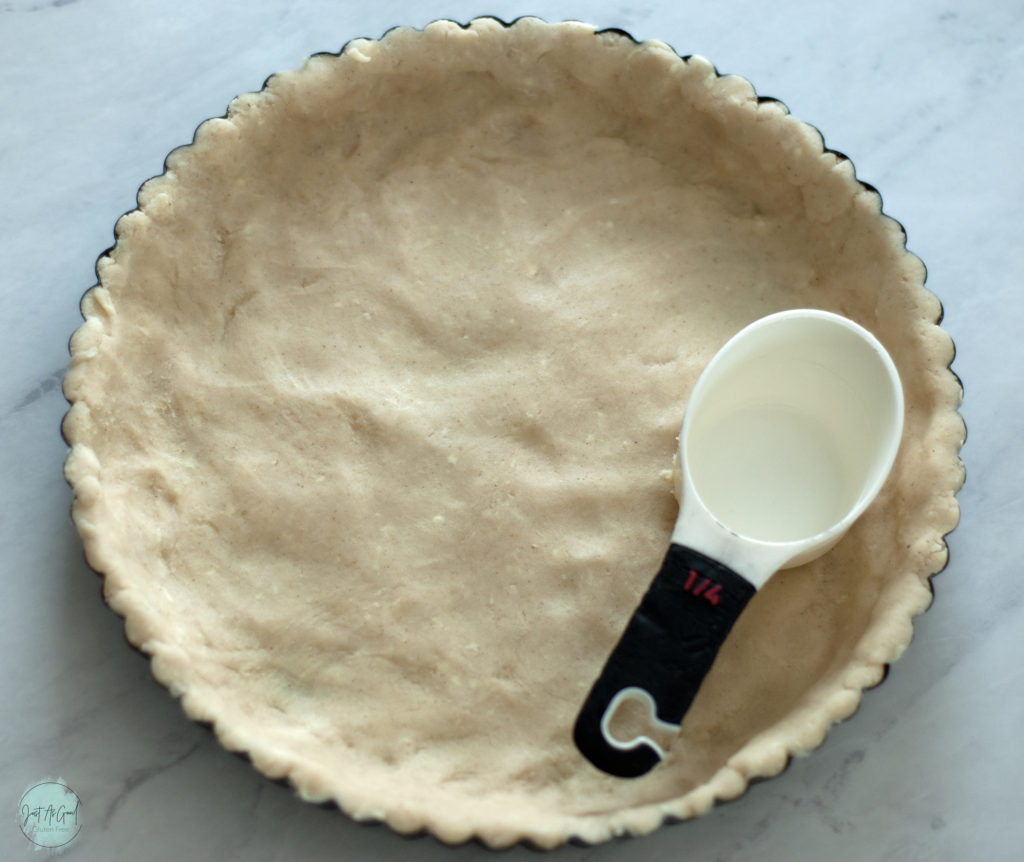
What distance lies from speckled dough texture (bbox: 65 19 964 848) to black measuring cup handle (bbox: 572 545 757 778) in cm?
6

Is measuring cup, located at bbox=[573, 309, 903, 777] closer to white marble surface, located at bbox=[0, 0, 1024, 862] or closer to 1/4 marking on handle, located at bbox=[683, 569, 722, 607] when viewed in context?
1/4 marking on handle, located at bbox=[683, 569, 722, 607]

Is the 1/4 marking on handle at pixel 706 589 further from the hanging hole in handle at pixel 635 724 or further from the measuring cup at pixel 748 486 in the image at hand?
the hanging hole in handle at pixel 635 724

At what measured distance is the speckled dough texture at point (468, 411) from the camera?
3.62ft

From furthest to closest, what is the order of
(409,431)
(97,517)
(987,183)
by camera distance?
(987,183) → (409,431) → (97,517)

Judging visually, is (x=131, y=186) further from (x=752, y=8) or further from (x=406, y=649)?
(x=752, y=8)

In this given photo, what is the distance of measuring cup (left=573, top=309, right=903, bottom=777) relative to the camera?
1.05 meters

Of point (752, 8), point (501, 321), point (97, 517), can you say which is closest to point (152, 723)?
Answer: point (97, 517)

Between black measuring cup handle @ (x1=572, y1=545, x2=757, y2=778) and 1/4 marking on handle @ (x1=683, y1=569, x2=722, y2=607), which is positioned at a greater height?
1/4 marking on handle @ (x1=683, y1=569, x2=722, y2=607)

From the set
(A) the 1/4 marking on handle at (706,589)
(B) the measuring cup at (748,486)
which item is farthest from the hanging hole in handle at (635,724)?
(A) the 1/4 marking on handle at (706,589)

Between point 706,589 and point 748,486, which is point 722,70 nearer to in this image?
point 748,486

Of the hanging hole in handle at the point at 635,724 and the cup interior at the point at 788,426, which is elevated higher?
the cup interior at the point at 788,426

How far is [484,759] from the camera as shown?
44.0 inches

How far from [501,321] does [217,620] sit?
0.46 meters

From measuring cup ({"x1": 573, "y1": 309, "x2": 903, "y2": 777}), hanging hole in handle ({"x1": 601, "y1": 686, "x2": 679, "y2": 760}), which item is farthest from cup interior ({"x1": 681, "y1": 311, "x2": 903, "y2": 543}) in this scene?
hanging hole in handle ({"x1": 601, "y1": 686, "x2": 679, "y2": 760})
